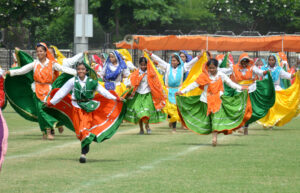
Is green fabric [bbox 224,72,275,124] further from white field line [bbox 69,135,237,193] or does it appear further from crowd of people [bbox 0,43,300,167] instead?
white field line [bbox 69,135,237,193]

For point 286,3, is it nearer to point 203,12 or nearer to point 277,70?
point 203,12

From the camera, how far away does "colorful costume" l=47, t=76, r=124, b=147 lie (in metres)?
12.0

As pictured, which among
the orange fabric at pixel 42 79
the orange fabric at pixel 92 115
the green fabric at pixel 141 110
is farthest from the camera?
the green fabric at pixel 141 110

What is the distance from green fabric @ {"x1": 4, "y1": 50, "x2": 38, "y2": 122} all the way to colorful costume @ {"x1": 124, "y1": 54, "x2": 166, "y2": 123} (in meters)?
2.45

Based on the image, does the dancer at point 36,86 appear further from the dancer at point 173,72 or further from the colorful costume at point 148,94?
the dancer at point 173,72

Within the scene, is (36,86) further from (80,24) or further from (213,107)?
(80,24)

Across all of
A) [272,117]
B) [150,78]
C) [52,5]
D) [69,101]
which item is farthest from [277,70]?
[52,5]

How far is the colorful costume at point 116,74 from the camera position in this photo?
20000mm

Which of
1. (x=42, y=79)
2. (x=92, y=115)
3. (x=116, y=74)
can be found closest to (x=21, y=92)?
(x=42, y=79)

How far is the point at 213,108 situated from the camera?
14.8m

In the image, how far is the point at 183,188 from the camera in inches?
352

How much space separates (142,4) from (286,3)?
12.6 metres

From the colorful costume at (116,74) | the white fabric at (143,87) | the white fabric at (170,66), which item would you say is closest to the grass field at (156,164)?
the white fabric at (143,87)

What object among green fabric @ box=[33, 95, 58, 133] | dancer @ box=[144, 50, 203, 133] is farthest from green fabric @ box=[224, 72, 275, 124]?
green fabric @ box=[33, 95, 58, 133]
